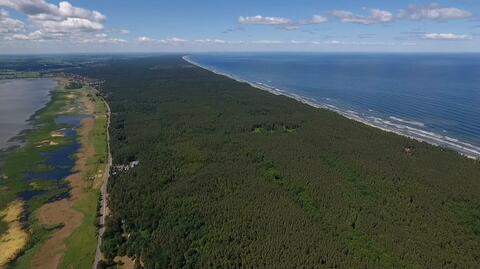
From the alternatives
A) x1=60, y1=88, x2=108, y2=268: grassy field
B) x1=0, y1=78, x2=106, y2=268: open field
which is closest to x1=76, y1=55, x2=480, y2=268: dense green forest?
x1=60, y1=88, x2=108, y2=268: grassy field

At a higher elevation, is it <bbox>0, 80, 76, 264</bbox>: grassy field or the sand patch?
<bbox>0, 80, 76, 264</bbox>: grassy field

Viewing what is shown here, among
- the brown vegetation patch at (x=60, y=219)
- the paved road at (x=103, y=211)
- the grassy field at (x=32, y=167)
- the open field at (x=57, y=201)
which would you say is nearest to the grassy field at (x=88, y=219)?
the open field at (x=57, y=201)

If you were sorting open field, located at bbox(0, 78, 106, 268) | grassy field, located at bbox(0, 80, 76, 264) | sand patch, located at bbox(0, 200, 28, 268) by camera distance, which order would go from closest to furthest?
sand patch, located at bbox(0, 200, 28, 268), open field, located at bbox(0, 78, 106, 268), grassy field, located at bbox(0, 80, 76, 264)

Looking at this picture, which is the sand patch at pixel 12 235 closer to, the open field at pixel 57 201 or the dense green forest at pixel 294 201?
the open field at pixel 57 201

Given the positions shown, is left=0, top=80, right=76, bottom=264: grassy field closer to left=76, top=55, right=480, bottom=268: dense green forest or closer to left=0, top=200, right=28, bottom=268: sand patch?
left=0, top=200, right=28, bottom=268: sand patch

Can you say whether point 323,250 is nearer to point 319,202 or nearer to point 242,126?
point 319,202

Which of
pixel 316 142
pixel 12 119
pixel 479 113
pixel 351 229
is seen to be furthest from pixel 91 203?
pixel 479 113

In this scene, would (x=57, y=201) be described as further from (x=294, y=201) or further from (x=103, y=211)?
(x=294, y=201)
